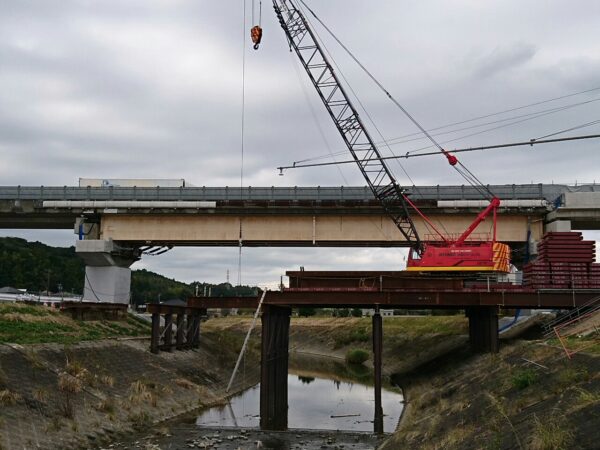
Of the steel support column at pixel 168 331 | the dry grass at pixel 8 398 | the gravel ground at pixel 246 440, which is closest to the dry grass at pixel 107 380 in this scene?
the gravel ground at pixel 246 440

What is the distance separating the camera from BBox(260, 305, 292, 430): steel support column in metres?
36.3

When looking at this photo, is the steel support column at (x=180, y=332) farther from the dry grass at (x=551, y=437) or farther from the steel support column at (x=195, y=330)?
the dry grass at (x=551, y=437)

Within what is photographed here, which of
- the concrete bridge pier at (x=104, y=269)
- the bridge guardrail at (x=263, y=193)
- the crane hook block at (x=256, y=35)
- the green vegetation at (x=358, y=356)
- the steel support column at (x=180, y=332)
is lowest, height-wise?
the green vegetation at (x=358, y=356)

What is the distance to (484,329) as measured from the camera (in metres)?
44.1

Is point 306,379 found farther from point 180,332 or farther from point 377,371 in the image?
point 377,371

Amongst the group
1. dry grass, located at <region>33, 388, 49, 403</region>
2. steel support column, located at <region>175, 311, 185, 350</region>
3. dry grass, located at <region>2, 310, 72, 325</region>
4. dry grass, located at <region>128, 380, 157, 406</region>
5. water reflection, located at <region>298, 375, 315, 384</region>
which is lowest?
water reflection, located at <region>298, 375, 315, 384</region>

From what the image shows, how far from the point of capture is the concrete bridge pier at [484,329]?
38250 millimetres

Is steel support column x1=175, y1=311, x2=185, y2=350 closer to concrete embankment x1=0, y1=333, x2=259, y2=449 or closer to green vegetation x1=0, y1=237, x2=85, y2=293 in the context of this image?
concrete embankment x1=0, y1=333, x2=259, y2=449

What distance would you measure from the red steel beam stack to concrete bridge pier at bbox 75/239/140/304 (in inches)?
1663

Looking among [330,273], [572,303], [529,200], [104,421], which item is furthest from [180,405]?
[529,200]

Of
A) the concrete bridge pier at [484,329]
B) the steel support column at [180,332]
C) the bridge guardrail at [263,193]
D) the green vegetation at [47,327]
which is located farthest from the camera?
the bridge guardrail at [263,193]

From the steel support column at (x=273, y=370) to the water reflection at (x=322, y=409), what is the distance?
0.83 m

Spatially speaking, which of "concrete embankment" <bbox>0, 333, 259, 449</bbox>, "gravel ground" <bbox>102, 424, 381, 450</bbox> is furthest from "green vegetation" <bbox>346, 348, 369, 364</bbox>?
"gravel ground" <bbox>102, 424, 381, 450</bbox>

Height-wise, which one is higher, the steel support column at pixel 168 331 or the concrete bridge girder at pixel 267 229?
the concrete bridge girder at pixel 267 229
